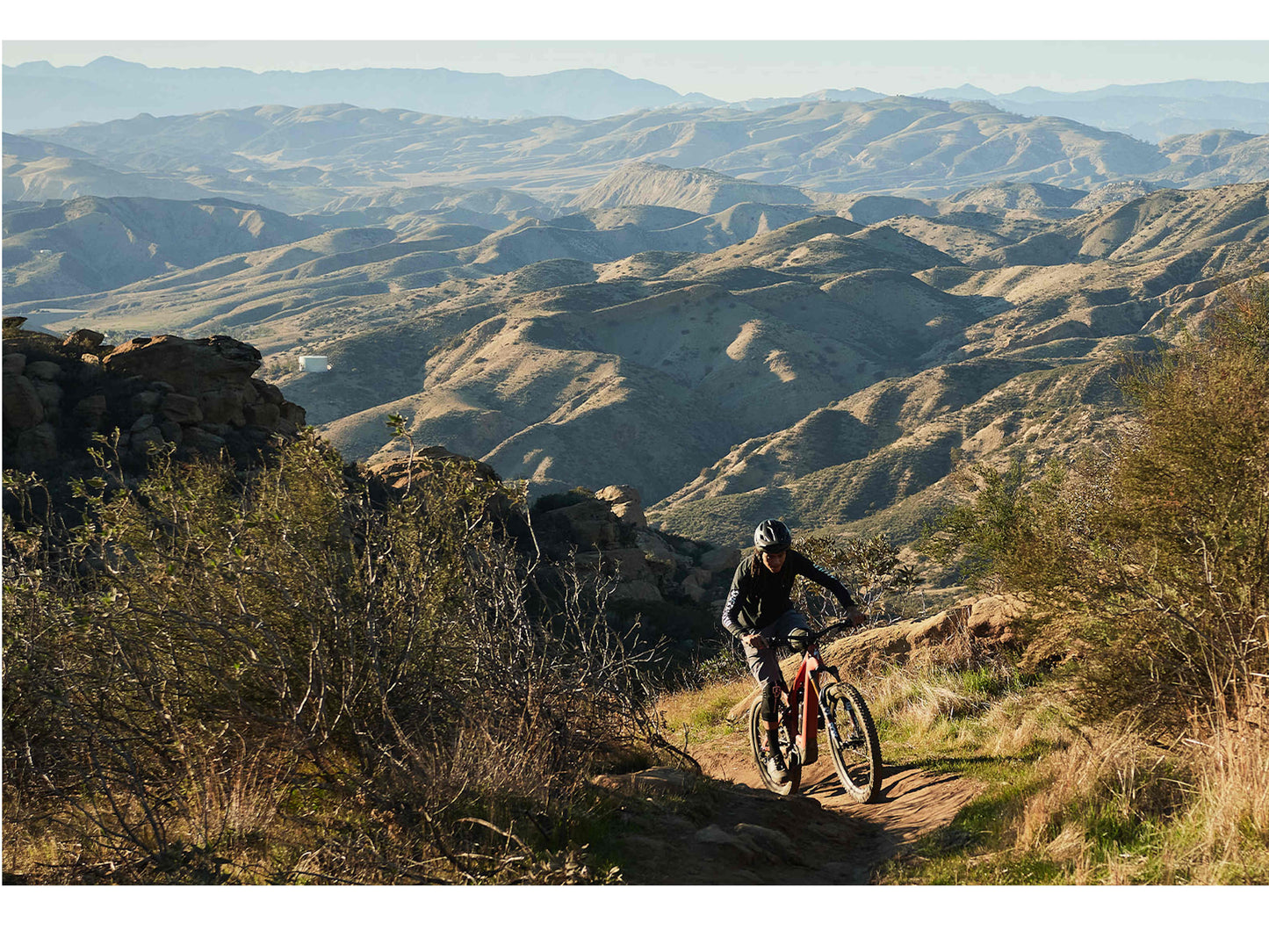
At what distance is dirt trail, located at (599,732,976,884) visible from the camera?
4859mm

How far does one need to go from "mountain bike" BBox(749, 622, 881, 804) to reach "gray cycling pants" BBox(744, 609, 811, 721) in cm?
7

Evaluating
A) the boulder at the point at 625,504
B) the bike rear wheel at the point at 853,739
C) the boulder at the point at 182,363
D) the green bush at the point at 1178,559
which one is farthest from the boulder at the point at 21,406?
the green bush at the point at 1178,559

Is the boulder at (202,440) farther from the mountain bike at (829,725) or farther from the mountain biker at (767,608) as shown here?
the mountain bike at (829,725)

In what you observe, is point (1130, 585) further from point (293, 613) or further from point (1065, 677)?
point (293, 613)

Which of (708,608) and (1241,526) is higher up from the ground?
(1241,526)

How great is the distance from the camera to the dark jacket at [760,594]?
634 cm

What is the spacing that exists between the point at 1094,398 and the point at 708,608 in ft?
166

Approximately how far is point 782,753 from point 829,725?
67cm

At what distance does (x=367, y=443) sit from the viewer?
7738cm

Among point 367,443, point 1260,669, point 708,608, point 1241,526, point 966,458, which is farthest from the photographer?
point 367,443

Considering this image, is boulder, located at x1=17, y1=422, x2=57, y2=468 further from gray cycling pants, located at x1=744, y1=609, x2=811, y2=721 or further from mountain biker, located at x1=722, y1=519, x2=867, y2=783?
gray cycling pants, located at x1=744, y1=609, x2=811, y2=721

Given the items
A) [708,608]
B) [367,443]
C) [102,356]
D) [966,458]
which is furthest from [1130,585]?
[367,443]

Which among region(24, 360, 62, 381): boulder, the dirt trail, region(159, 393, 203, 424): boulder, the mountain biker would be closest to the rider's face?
the mountain biker

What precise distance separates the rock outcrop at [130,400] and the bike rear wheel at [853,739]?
18.3m
